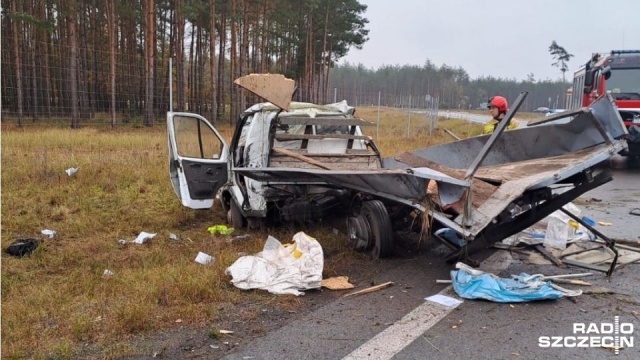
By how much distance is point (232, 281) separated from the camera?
4.50 metres

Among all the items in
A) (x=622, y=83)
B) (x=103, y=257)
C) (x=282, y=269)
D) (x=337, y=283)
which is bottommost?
(x=103, y=257)

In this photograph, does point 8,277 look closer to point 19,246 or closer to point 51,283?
point 51,283

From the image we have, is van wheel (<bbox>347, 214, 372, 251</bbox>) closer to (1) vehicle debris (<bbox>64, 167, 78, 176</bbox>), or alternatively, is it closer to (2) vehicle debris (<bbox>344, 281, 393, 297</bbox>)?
(2) vehicle debris (<bbox>344, 281, 393, 297</bbox>)

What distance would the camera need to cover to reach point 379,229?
17.0 ft

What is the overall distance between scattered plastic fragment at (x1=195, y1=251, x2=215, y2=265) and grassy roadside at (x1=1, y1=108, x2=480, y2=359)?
0.07 metres

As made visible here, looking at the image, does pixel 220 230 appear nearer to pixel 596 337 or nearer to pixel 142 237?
pixel 142 237

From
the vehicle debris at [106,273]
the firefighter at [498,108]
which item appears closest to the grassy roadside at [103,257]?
the vehicle debris at [106,273]

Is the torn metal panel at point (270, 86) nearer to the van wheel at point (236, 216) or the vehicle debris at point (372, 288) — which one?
the van wheel at point (236, 216)

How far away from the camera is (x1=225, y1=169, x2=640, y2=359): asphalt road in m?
3.23

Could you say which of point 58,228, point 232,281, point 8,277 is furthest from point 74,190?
point 232,281

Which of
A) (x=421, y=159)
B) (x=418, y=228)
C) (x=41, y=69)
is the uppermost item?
(x=41, y=69)

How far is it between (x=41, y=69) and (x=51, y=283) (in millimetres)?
26118

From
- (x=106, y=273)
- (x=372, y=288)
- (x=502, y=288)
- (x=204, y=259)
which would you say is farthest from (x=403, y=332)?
(x=106, y=273)

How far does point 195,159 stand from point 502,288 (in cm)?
439
